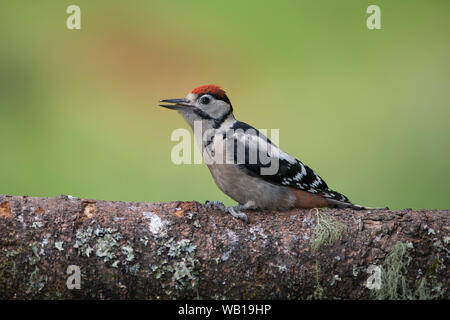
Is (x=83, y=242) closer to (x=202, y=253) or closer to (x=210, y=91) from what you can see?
(x=202, y=253)

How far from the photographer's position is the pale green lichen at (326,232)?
2.40 meters

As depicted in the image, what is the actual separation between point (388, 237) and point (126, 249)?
119 cm

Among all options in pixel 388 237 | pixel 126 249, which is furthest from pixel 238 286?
pixel 388 237

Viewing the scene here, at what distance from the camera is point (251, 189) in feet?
10.3

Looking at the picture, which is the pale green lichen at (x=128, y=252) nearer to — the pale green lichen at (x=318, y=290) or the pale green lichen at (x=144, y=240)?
the pale green lichen at (x=144, y=240)

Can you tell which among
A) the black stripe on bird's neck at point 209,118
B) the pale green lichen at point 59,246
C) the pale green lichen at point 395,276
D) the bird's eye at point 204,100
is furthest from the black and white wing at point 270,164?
the pale green lichen at point 59,246

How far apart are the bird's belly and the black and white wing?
4cm

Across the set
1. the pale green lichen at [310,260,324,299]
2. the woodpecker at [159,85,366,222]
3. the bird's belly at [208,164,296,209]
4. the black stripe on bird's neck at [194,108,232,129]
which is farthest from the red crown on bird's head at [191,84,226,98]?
the pale green lichen at [310,260,324,299]

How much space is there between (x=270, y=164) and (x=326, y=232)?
856 mm

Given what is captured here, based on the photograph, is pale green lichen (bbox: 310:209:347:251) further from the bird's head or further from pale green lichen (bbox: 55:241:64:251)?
the bird's head

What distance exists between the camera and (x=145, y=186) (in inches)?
201

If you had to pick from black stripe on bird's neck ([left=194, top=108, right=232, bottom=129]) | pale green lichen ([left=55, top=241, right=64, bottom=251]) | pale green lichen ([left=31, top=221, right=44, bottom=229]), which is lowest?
pale green lichen ([left=55, top=241, right=64, bottom=251])

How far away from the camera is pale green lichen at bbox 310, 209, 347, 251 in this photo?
240 cm

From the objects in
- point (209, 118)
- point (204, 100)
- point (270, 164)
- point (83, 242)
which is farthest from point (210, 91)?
point (83, 242)
